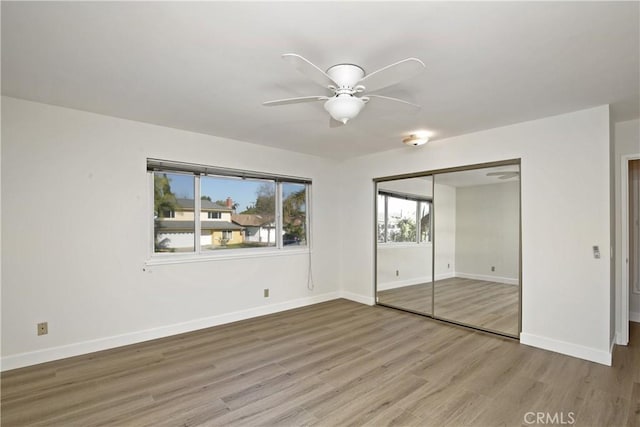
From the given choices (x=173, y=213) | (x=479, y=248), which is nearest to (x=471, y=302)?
(x=479, y=248)

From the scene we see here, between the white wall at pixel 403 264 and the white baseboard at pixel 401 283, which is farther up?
the white wall at pixel 403 264

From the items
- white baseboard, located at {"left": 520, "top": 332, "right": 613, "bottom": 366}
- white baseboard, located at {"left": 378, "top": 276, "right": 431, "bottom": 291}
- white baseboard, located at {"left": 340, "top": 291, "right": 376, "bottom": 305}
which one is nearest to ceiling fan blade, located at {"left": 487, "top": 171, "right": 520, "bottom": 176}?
white baseboard, located at {"left": 378, "top": 276, "right": 431, "bottom": 291}

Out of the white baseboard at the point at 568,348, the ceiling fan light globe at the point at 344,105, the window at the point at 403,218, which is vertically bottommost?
the white baseboard at the point at 568,348

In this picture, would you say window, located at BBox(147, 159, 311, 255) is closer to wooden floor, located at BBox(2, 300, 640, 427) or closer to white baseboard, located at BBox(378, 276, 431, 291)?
wooden floor, located at BBox(2, 300, 640, 427)

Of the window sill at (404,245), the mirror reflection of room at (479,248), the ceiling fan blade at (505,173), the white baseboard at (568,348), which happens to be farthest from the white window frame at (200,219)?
the white baseboard at (568,348)

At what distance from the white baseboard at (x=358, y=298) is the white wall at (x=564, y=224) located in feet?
7.22

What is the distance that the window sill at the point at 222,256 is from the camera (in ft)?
12.1

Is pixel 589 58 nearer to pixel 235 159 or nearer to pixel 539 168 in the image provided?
pixel 539 168

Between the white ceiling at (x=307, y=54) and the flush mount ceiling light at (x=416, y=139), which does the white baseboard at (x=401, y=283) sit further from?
the white ceiling at (x=307, y=54)

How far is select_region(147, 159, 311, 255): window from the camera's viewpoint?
150 inches

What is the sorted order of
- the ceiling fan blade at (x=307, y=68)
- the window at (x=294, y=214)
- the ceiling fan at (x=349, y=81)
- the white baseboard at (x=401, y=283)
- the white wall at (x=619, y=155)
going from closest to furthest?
the ceiling fan blade at (x=307, y=68) → the ceiling fan at (x=349, y=81) → the white wall at (x=619, y=155) → the white baseboard at (x=401, y=283) → the window at (x=294, y=214)

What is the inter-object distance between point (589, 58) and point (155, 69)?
303 centimetres

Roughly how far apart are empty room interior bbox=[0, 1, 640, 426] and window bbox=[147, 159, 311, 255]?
27mm

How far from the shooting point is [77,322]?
3.15 metres
